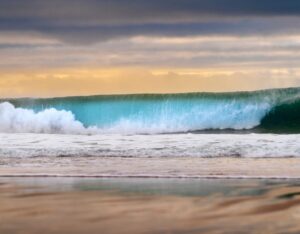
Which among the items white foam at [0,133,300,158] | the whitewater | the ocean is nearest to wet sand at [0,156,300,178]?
the ocean

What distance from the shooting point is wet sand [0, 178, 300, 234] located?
23.4 ft

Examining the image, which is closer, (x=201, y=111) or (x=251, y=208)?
(x=251, y=208)

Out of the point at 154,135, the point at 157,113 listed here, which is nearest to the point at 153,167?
the point at 154,135

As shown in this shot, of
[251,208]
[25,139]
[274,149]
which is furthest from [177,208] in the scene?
[25,139]

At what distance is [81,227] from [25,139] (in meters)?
11.0

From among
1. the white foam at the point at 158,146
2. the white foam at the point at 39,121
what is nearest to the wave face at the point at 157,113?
the white foam at the point at 39,121

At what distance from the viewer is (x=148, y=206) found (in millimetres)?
8453

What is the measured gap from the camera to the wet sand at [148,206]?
23.4 ft

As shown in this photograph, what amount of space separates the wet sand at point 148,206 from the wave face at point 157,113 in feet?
44.1

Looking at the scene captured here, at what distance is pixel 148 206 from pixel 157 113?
1910 centimetres

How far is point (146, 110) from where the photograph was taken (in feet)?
91.4

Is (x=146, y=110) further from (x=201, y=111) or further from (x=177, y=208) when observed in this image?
(x=177, y=208)

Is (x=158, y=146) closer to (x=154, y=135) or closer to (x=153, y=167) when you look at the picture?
(x=154, y=135)

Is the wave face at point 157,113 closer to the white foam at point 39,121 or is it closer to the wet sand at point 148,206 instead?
the white foam at point 39,121
